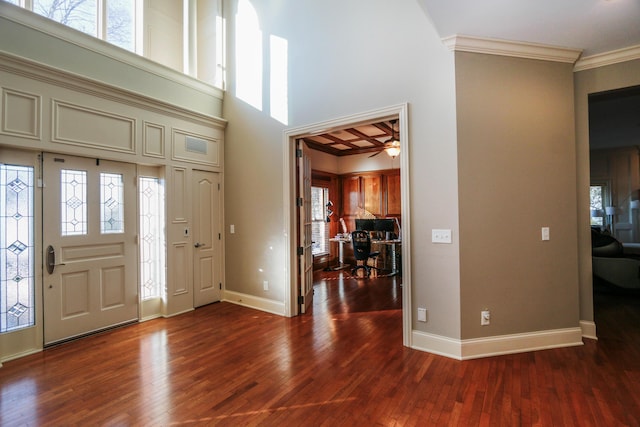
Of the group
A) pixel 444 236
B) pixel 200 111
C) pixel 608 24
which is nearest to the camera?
pixel 608 24

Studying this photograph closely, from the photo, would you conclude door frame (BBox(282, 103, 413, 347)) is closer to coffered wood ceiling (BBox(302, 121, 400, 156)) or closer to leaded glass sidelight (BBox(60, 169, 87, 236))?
coffered wood ceiling (BBox(302, 121, 400, 156))

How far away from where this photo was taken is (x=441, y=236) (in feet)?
9.91

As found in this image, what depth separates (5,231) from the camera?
2957 millimetres

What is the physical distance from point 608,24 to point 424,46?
1.52 m

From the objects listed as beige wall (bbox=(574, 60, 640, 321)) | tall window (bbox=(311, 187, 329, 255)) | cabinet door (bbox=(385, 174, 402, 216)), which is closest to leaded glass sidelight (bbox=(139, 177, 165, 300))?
tall window (bbox=(311, 187, 329, 255))

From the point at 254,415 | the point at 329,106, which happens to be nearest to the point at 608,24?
the point at 329,106

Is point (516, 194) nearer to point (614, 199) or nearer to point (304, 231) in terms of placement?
point (304, 231)

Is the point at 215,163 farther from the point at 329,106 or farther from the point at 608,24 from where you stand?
the point at 608,24

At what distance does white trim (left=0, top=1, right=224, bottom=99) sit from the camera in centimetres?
295

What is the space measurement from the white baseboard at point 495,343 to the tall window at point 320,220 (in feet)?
16.0

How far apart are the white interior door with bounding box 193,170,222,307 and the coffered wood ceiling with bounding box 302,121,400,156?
217 cm

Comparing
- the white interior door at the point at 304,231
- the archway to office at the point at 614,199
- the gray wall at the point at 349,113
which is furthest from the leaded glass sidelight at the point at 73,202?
the archway to office at the point at 614,199

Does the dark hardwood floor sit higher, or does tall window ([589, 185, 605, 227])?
tall window ([589, 185, 605, 227])

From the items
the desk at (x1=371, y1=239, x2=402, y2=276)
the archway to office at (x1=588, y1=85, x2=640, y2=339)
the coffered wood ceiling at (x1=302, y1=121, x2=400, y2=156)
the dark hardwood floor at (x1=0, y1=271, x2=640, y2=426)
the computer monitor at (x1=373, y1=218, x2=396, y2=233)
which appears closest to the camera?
the dark hardwood floor at (x1=0, y1=271, x2=640, y2=426)
